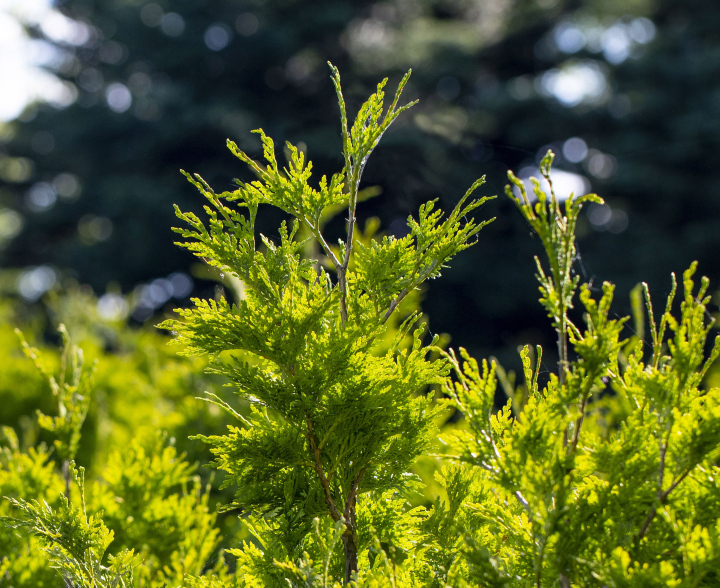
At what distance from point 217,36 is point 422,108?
9.93 meters

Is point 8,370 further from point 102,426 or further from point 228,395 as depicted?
point 228,395

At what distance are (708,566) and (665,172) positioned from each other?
17.7m

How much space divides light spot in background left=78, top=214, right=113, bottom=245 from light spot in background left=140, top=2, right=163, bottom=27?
6.93 metres

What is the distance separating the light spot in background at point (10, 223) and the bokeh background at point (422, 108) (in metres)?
0.37

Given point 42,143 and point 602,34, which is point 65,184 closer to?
point 42,143

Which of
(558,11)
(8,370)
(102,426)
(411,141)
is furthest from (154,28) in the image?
(102,426)

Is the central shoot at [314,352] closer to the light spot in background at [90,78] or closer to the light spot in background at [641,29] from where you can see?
the light spot in background at [641,29]

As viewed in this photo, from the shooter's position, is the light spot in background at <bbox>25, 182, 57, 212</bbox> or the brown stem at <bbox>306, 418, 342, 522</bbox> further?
the light spot in background at <bbox>25, 182, 57, 212</bbox>

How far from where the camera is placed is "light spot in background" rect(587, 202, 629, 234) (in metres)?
16.7

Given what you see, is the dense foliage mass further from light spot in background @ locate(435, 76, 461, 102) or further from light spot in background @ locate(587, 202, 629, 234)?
light spot in background @ locate(435, 76, 461, 102)

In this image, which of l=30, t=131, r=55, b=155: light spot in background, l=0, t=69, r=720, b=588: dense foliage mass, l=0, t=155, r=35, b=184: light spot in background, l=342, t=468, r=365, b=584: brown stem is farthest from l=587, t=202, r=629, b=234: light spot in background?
l=0, t=155, r=35, b=184: light spot in background

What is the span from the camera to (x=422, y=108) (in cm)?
1323

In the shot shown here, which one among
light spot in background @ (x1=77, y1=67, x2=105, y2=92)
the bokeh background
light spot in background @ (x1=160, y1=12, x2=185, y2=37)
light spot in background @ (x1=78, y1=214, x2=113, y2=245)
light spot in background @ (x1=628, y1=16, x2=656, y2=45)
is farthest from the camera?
light spot in background @ (x1=77, y1=67, x2=105, y2=92)

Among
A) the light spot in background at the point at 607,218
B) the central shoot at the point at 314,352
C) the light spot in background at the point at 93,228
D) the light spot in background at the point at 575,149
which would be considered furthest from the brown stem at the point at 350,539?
the light spot in background at the point at 93,228
